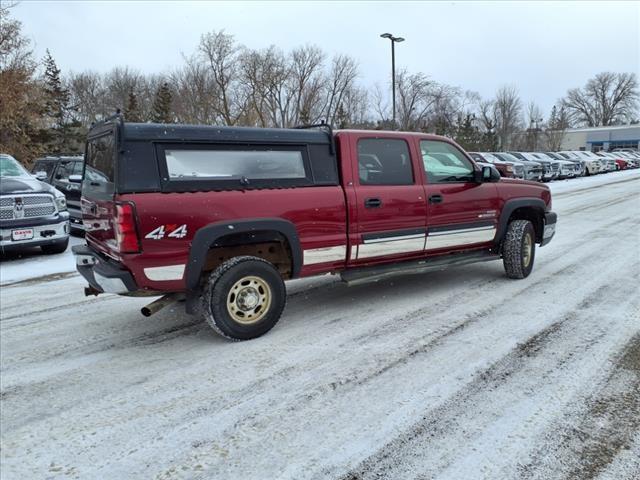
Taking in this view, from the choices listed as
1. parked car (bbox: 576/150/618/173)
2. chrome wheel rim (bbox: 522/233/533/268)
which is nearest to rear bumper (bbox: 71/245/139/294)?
chrome wheel rim (bbox: 522/233/533/268)

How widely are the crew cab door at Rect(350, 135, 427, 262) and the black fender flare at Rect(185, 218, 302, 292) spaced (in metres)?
0.89

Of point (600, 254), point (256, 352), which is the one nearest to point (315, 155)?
point (256, 352)

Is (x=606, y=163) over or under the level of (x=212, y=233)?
under

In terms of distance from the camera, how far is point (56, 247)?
9.10 metres

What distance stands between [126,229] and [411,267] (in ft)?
9.72

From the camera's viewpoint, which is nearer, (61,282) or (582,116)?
(61,282)

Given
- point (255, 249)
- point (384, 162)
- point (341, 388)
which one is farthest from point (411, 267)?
point (341, 388)

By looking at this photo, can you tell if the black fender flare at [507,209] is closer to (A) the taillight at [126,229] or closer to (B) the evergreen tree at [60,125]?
(A) the taillight at [126,229]

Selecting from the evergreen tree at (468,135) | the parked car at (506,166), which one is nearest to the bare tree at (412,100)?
the evergreen tree at (468,135)

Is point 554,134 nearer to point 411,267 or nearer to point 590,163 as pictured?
point 590,163

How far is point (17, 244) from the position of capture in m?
8.20

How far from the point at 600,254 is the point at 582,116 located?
10995 cm

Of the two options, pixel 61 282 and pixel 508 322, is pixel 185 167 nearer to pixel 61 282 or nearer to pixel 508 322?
pixel 508 322

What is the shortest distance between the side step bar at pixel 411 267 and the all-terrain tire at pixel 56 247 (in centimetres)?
621
